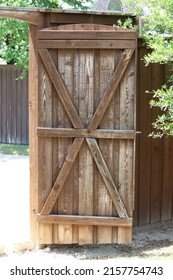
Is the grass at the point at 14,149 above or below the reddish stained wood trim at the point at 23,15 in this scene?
below

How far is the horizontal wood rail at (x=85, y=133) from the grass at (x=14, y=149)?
9.09 metres

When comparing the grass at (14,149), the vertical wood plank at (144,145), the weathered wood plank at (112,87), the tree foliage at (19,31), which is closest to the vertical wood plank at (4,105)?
the grass at (14,149)

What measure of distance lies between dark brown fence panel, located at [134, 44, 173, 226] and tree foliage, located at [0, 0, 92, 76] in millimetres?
7263

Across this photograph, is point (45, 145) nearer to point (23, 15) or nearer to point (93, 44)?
point (93, 44)

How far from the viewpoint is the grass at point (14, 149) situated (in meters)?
15.6

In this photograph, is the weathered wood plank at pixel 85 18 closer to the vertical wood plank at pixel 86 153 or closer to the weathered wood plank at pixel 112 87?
the vertical wood plank at pixel 86 153

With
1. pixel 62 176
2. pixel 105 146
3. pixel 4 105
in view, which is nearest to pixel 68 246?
pixel 62 176

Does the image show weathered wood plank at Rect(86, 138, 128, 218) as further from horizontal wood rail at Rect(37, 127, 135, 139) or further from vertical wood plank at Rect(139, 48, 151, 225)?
vertical wood plank at Rect(139, 48, 151, 225)

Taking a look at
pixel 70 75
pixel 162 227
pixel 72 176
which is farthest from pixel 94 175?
pixel 162 227

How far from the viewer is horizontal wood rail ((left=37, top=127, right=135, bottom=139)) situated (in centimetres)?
637

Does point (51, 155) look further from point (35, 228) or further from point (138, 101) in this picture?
point (138, 101)

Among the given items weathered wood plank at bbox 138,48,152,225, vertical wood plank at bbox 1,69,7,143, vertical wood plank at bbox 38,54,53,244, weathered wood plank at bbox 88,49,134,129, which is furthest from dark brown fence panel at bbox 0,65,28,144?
weathered wood plank at bbox 88,49,134,129

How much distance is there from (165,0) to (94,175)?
2.18 metres

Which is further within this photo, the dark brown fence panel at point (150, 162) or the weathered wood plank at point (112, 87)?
the dark brown fence panel at point (150, 162)
